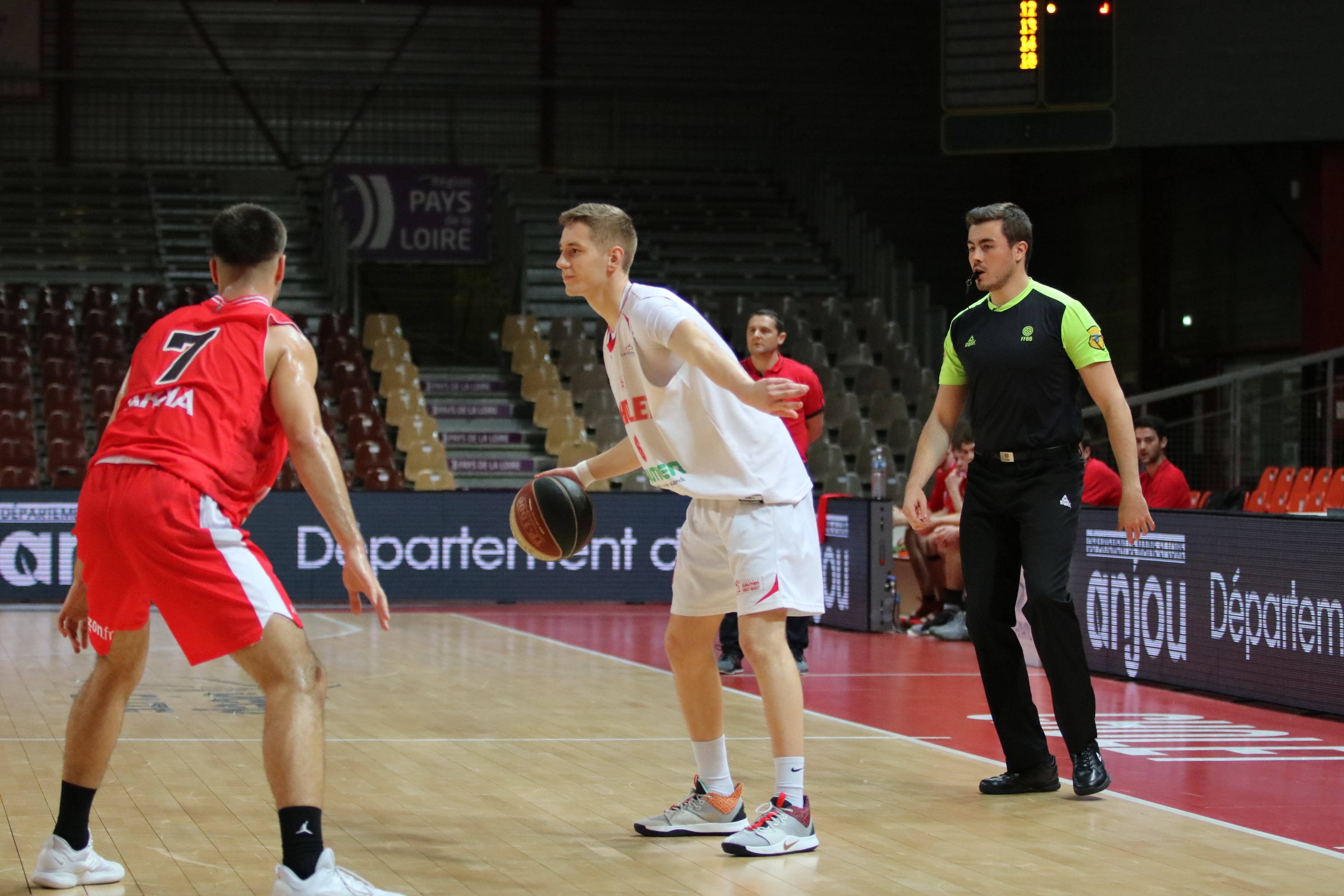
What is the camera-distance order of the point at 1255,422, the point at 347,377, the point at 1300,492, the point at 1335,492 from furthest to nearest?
the point at 347,377
the point at 1255,422
the point at 1300,492
the point at 1335,492

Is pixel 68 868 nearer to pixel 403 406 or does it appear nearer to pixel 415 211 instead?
pixel 403 406

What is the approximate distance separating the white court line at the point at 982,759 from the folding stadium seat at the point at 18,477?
22.2ft

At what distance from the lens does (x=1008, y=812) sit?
18.3ft

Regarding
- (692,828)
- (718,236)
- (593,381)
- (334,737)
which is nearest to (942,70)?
(593,381)

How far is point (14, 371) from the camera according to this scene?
1745 cm

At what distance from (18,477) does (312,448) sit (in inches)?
509

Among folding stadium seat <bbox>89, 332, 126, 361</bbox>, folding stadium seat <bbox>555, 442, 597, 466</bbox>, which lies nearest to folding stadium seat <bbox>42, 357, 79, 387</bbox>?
folding stadium seat <bbox>89, 332, 126, 361</bbox>

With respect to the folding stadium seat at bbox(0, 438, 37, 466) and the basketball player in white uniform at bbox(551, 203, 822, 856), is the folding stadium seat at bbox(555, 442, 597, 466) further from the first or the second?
the basketball player in white uniform at bbox(551, 203, 822, 856)

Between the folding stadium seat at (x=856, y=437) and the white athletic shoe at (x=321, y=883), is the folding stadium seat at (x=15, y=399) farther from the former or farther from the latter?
the white athletic shoe at (x=321, y=883)

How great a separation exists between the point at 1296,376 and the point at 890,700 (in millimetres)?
11365

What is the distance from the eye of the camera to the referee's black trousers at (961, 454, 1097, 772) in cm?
590

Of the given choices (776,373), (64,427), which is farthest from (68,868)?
(64,427)

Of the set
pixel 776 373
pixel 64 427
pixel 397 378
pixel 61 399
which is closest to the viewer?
pixel 776 373

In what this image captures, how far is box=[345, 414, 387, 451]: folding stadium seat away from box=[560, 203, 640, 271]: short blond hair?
12.5 metres
